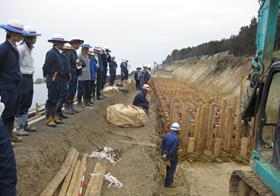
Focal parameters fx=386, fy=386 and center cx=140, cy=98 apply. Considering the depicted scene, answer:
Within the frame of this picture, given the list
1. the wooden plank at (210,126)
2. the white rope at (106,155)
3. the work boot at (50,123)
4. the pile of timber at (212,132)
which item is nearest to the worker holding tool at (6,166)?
the white rope at (106,155)

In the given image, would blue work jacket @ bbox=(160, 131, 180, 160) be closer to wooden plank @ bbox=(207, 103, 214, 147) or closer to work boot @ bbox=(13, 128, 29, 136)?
wooden plank @ bbox=(207, 103, 214, 147)

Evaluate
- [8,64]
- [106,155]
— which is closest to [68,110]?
[106,155]

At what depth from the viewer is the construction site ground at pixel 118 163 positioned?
19.3 ft

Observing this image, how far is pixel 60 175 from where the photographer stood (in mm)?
6160

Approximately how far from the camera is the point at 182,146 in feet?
37.0

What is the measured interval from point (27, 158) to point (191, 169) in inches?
225

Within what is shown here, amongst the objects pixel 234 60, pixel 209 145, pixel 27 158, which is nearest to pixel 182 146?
pixel 209 145

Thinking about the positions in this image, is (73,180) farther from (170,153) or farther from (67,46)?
(67,46)

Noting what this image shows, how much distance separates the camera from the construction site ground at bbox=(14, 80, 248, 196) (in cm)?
587

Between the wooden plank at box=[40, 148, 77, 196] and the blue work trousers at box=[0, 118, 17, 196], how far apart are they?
8.99 feet

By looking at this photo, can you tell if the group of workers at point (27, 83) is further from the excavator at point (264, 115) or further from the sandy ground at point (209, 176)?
the excavator at point (264, 115)

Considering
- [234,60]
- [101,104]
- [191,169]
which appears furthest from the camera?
[234,60]

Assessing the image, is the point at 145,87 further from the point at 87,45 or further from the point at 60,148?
the point at 60,148

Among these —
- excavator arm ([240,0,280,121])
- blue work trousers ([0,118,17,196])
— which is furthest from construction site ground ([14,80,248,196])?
blue work trousers ([0,118,17,196])
